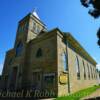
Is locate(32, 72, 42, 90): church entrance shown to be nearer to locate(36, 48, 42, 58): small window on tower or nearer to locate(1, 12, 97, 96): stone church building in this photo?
locate(1, 12, 97, 96): stone church building

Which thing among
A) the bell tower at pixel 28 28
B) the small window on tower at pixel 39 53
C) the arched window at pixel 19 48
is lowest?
the small window on tower at pixel 39 53

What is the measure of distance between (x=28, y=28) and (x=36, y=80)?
27.6 feet

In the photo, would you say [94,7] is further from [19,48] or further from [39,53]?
[19,48]

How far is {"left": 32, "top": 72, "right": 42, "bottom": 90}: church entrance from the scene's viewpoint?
49.2ft

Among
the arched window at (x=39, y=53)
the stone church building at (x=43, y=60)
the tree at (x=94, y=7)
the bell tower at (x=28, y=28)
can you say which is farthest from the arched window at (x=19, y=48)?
the tree at (x=94, y=7)

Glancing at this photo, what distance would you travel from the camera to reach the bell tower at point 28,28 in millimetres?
19234

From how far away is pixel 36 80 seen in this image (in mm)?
15555

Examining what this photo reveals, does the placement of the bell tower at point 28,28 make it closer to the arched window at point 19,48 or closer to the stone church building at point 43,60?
the stone church building at point 43,60

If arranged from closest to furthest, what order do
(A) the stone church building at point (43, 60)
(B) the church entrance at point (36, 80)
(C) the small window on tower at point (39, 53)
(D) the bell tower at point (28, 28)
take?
1. (A) the stone church building at point (43, 60)
2. (B) the church entrance at point (36, 80)
3. (C) the small window on tower at point (39, 53)
4. (D) the bell tower at point (28, 28)

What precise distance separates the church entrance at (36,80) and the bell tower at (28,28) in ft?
18.1

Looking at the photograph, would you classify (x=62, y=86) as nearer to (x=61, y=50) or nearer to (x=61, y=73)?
(x=61, y=73)

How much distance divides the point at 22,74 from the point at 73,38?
351 inches

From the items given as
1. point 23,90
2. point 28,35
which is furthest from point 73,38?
point 23,90

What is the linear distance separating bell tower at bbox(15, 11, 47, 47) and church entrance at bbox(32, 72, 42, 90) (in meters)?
5.52
